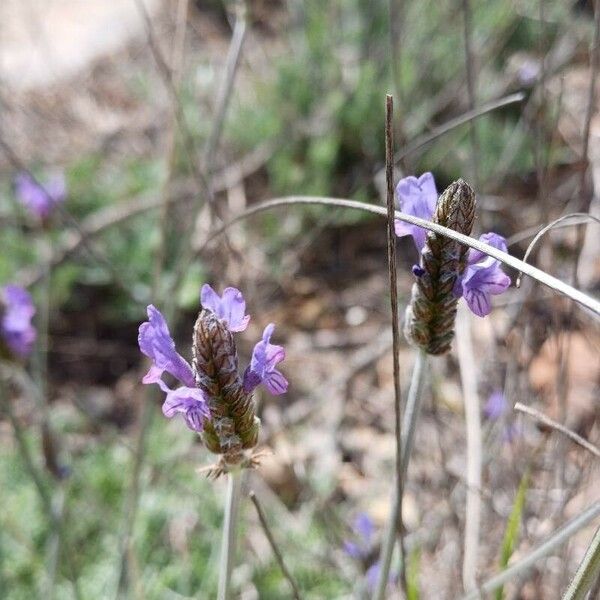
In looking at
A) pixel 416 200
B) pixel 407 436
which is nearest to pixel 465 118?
pixel 416 200

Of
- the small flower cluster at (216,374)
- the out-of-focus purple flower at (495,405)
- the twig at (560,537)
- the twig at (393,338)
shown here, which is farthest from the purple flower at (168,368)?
the out-of-focus purple flower at (495,405)

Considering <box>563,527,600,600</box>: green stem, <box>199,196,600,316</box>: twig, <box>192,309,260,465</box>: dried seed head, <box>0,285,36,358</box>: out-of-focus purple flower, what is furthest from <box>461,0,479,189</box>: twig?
<box>0,285,36,358</box>: out-of-focus purple flower

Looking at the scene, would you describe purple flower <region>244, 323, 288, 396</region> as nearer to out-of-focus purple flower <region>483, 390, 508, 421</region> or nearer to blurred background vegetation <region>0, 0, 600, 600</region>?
blurred background vegetation <region>0, 0, 600, 600</region>

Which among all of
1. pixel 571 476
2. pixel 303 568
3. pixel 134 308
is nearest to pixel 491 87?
pixel 134 308

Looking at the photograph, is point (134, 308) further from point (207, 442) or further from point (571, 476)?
point (207, 442)

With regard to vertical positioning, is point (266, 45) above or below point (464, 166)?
above
